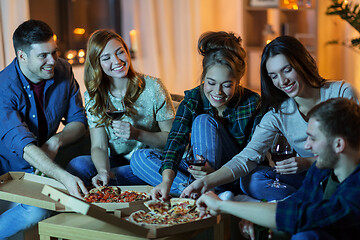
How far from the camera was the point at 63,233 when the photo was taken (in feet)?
6.62

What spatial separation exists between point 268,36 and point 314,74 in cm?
343

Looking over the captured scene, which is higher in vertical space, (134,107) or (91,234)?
(134,107)

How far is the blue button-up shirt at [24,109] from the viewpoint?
2.79 metres

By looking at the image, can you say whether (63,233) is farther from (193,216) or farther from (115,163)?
(115,163)

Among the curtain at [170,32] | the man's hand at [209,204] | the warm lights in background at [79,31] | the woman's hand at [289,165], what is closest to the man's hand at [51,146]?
the man's hand at [209,204]

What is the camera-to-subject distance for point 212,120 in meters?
2.58

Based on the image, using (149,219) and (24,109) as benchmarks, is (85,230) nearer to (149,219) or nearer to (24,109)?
(149,219)

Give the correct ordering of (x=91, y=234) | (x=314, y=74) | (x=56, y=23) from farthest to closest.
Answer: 1. (x=56, y=23)
2. (x=314, y=74)
3. (x=91, y=234)

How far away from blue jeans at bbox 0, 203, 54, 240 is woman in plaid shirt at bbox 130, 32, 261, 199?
0.57 meters

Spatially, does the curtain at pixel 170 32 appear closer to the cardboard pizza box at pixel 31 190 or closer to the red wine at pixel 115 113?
the red wine at pixel 115 113

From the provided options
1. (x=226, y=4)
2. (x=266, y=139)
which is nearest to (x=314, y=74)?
(x=266, y=139)

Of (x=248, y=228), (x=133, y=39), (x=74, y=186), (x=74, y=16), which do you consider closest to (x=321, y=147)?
(x=248, y=228)

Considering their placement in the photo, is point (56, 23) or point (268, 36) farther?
point (268, 36)

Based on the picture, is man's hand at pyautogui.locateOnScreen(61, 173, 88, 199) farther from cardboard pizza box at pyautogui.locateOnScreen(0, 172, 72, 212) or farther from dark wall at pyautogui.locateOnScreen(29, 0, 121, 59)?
dark wall at pyautogui.locateOnScreen(29, 0, 121, 59)
